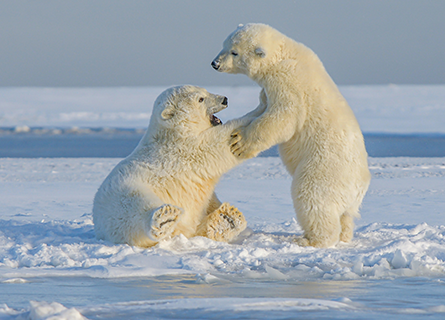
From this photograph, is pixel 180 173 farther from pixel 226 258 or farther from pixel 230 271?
pixel 230 271

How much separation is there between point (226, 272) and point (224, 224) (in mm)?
849

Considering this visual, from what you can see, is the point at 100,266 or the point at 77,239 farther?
the point at 77,239

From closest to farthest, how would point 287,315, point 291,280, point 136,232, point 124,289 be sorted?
1. point 287,315
2. point 124,289
3. point 291,280
4. point 136,232

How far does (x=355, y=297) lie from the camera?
311 centimetres

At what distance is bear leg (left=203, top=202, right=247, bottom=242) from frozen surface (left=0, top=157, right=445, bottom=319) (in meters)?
0.13

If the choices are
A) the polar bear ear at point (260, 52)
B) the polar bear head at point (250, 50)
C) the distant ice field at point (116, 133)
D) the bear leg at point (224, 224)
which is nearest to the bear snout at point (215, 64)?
the polar bear head at point (250, 50)

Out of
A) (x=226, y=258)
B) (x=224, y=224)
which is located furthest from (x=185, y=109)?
(x=226, y=258)

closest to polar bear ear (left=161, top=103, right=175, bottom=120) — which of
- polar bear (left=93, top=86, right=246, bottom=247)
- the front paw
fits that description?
polar bear (left=93, top=86, right=246, bottom=247)

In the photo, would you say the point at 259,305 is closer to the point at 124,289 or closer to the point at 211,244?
the point at 124,289

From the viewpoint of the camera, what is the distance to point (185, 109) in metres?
4.63

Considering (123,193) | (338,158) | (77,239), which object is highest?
(338,158)

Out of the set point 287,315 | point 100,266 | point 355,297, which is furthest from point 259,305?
point 100,266

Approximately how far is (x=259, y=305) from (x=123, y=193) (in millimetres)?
1812

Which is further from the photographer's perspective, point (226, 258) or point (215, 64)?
point (215, 64)
